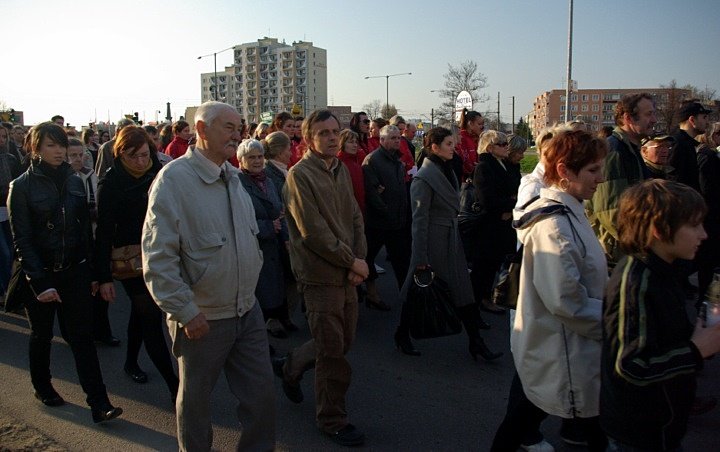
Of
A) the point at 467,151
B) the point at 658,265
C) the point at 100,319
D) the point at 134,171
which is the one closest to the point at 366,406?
the point at 134,171

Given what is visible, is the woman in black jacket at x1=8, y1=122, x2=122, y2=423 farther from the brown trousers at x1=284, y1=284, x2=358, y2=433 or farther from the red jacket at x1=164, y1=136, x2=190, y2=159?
the red jacket at x1=164, y1=136, x2=190, y2=159

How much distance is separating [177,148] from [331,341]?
6.36 m

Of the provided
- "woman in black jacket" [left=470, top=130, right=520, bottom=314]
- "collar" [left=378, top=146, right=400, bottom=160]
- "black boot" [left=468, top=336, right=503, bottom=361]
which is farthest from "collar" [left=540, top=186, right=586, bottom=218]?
"collar" [left=378, top=146, right=400, bottom=160]

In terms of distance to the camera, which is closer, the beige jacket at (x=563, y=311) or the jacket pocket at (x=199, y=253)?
the beige jacket at (x=563, y=311)

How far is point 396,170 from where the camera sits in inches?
274

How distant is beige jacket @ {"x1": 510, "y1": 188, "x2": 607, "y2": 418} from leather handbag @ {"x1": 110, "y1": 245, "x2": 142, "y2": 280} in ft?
9.07

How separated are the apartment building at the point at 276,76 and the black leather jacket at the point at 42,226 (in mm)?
144938

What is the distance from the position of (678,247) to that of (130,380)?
434 centimetres

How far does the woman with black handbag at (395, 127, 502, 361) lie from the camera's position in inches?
201

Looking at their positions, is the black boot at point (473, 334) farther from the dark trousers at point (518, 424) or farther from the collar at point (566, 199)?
the collar at point (566, 199)

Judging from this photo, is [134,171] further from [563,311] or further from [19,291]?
[563,311]

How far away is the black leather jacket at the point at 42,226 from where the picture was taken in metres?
4.12

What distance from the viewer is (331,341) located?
3.77m

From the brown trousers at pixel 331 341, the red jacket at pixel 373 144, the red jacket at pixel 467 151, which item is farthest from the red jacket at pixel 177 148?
the brown trousers at pixel 331 341
